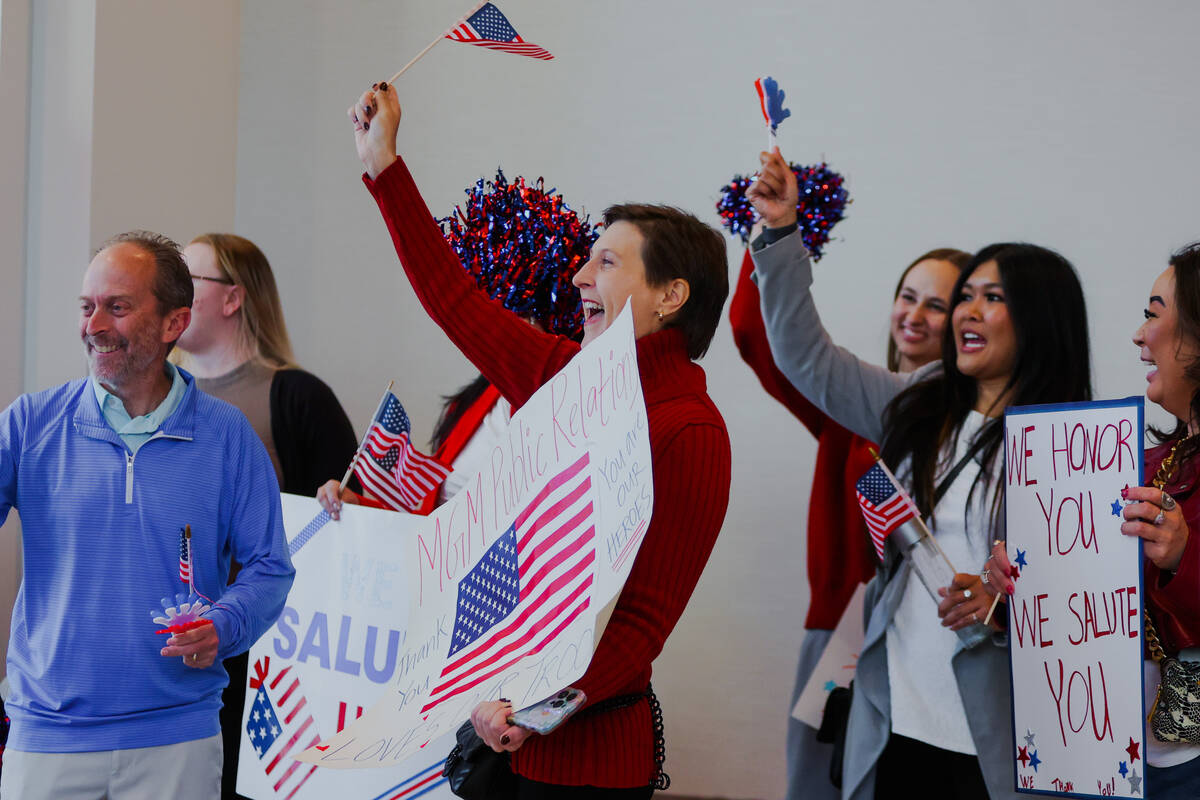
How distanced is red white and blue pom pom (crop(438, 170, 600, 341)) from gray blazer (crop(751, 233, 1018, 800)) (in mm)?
438

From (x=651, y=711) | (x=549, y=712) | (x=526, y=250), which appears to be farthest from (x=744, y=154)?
(x=549, y=712)

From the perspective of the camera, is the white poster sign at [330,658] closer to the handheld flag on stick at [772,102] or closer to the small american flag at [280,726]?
the small american flag at [280,726]

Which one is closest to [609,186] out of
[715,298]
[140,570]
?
[715,298]

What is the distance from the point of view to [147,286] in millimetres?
1951

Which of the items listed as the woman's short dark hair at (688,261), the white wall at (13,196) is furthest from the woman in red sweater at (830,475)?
the white wall at (13,196)

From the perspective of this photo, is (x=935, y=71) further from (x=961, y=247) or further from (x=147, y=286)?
(x=147, y=286)

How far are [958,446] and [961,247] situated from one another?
76.2 inches

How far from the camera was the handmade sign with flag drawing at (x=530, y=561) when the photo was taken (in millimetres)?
1479

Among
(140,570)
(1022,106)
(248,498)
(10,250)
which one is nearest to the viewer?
(140,570)

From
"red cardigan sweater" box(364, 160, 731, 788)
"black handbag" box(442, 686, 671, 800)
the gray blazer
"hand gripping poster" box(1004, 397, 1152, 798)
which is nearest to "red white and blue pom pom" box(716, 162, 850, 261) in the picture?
the gray blazer

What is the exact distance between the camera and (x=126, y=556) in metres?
1.84

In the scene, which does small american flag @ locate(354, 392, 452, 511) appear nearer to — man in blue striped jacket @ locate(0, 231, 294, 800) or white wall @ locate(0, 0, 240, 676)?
man in blue striped jacket @ locate(0, 231, 294, 800)

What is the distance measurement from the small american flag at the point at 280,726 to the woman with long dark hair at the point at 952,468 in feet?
3.60

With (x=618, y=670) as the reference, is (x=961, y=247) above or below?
above
